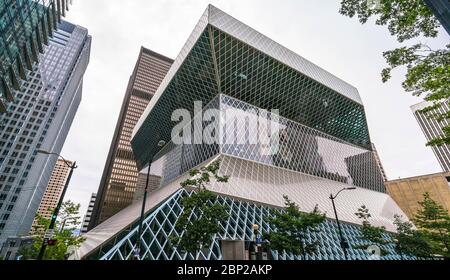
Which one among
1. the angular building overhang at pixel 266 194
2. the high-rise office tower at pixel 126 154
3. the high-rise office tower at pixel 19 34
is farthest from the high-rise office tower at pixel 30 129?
the angular building overhang at pixel 266 194

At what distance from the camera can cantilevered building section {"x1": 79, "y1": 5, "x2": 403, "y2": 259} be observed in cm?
2405

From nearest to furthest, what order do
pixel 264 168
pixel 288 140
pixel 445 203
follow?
pixel 264 168 < pixel 288 140 < pixel 445 203

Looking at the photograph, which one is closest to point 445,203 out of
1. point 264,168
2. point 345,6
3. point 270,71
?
point 264,168

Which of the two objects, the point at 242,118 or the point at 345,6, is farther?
the point at 242,118

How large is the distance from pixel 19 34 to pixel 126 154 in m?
113

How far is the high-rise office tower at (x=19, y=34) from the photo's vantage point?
90.0ft

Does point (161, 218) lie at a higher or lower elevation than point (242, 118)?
lower

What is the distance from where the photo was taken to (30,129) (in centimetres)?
10125

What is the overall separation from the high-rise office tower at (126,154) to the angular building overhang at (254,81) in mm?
87487

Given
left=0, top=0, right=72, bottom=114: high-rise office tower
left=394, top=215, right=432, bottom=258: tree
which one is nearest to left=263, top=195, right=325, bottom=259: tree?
left=394, top=215, right=432, bottom=258: tree

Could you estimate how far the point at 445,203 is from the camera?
48094 millimetres

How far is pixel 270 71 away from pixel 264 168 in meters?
19.1

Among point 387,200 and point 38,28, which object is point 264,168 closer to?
point 387,200

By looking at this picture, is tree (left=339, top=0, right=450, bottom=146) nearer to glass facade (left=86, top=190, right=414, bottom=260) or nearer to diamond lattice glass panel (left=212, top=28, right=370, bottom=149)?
glass facade (left=86, top=190, right=414, bottom=260)
